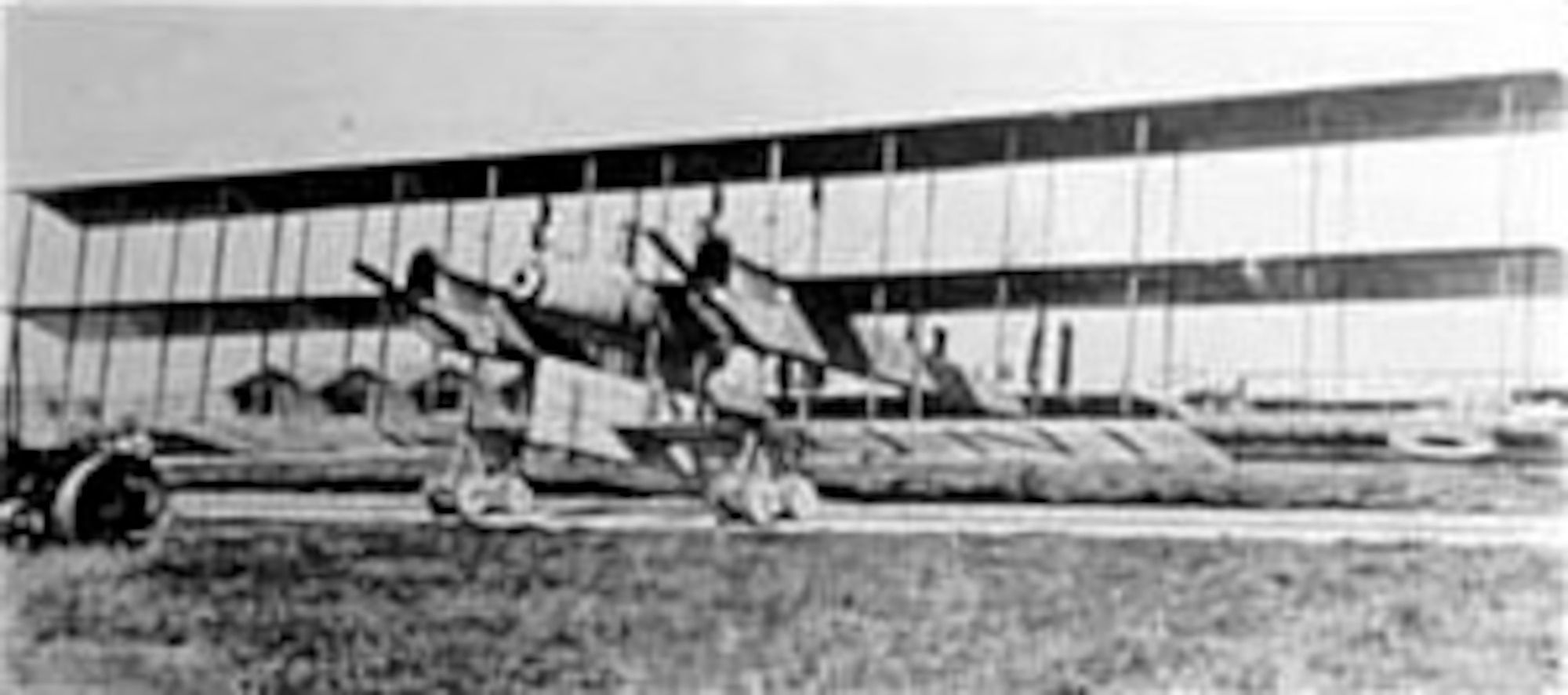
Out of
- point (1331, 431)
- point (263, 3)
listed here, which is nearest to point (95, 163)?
point (263, 3)

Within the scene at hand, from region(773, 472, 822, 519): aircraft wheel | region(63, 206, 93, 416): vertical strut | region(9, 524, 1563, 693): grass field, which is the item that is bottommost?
region(9, 524, 1563, 693): grass field

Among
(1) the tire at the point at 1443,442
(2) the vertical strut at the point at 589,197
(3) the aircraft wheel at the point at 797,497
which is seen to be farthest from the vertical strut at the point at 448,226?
(1) the tire at the point at 1443,442

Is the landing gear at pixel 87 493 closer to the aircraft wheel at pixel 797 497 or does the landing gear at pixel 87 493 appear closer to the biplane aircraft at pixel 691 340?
the biplane aircraft at pixel 691 340

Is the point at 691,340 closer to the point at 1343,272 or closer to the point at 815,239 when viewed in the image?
the point at 815,239

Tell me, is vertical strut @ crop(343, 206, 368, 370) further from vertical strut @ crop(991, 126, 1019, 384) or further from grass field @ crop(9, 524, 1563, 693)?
vertical strut @ crop(991, 126, 1019, 384)

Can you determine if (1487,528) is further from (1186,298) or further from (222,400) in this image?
(222,400)

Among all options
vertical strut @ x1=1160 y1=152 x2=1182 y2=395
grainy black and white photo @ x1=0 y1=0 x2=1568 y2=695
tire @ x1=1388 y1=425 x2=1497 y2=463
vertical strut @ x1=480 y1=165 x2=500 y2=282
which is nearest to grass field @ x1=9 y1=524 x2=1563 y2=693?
grainy black and white photo @ x1=0 y1=0 x2=1568 y2=695
